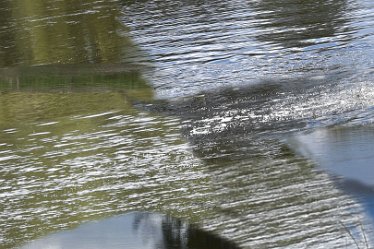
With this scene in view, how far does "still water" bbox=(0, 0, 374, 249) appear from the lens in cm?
546

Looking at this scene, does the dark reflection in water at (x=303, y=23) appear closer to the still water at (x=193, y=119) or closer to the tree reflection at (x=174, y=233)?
the still water at (x=193, y=119)

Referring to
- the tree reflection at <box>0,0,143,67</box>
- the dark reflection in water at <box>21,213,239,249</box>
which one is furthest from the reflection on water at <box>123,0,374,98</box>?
the dark reflection in water at <box>21,213,239,249</box>

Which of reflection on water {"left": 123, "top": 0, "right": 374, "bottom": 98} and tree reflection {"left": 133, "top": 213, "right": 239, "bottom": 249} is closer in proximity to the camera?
tree reflection {"left": 133, "top": 213, "right": 239, "bottom": 249}

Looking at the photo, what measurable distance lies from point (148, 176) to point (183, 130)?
1012mm

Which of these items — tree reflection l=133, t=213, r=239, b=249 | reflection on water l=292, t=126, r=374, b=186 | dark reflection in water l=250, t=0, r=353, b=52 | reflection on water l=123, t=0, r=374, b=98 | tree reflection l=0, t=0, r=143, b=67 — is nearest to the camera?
tree reflection l=133, t=213, r=239, b=249

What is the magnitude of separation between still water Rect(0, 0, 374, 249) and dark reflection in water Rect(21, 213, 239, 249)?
3.7 inches

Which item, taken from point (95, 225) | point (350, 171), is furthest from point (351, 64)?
point (95, 225)

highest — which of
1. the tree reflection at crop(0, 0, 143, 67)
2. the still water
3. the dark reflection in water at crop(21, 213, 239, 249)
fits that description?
the dark reflection in water at crop(21, 213, 239, 249)

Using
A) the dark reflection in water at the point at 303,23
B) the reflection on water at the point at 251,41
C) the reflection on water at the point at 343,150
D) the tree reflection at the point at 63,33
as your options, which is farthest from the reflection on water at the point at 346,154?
the tree reflection at the point at 63,33

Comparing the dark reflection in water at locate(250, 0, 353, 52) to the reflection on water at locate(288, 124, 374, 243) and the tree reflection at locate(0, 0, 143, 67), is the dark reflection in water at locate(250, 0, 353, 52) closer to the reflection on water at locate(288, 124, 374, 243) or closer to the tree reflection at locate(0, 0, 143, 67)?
the tree reflection at locate(0, 0, 143, 67)

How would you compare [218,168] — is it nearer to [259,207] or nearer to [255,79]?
[259,207]

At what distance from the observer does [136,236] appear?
5191 mm

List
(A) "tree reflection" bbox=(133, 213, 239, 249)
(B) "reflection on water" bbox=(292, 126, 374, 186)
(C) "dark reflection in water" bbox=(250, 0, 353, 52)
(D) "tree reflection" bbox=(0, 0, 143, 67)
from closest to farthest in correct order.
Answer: (A) "tree reflection" bbox=(133, 213, 239, 249), (B) "reflection on water" bbox=(292, 126, 374, 186), (C) "dark reflection in water" bbox=(250, 0, 353, 52), (D) "tree reflection" bbox=(0, 0, 143, 67)

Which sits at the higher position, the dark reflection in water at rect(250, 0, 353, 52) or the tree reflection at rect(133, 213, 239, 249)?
the tree reflection at rect(133, 213, 239, 249)
